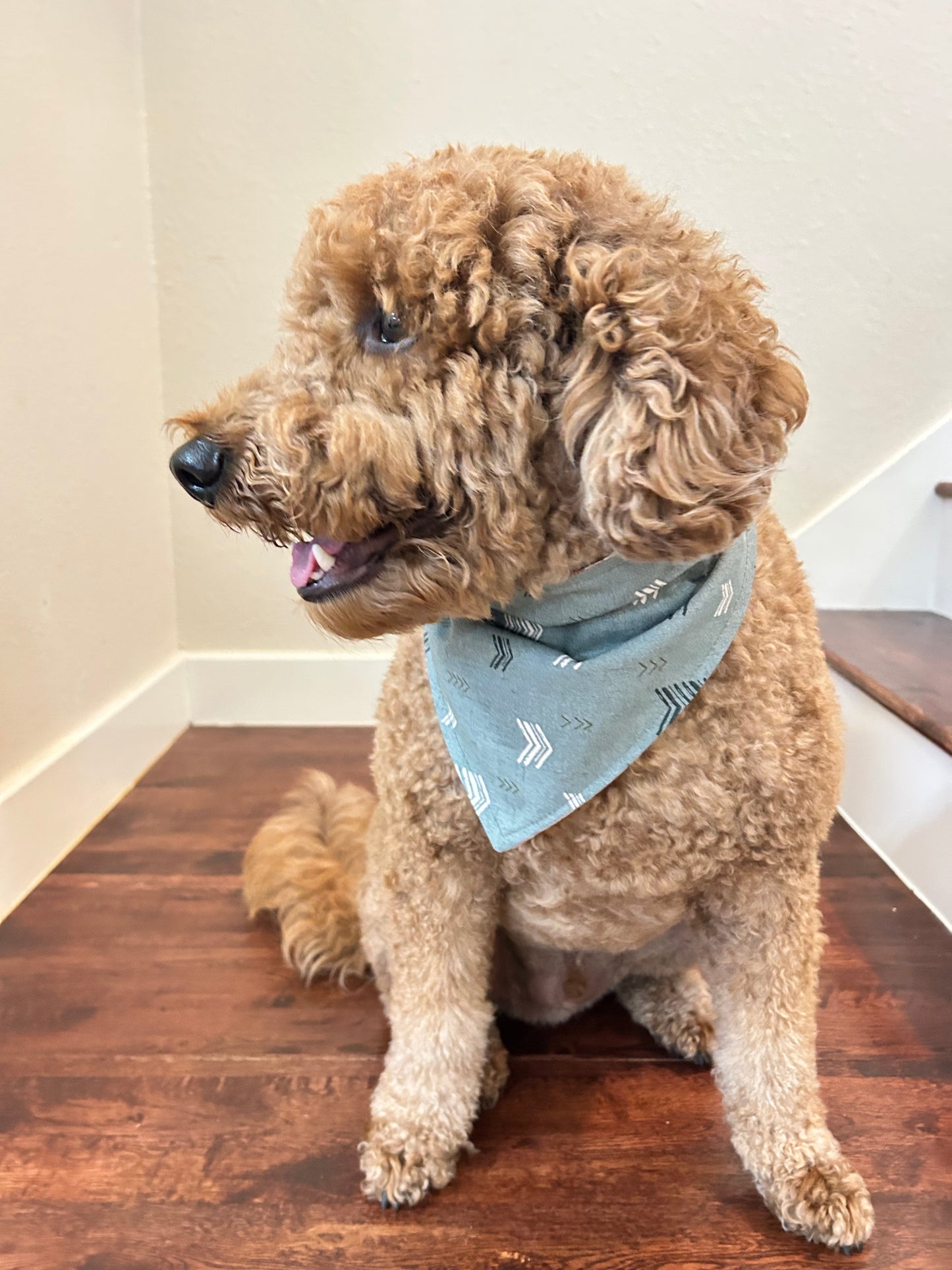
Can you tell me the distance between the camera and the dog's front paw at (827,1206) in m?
0.85

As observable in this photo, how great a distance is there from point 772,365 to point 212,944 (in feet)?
3.83

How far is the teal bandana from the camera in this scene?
78cm

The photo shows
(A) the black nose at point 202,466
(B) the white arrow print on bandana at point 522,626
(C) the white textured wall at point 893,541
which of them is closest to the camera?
(A) the black nose at point 202,466

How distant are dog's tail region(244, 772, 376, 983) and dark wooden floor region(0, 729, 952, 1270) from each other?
0.17 feet

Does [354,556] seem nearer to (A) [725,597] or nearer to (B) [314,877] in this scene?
(A) [725,597]

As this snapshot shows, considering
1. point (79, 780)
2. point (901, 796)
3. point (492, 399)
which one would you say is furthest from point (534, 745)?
point (79, 780)

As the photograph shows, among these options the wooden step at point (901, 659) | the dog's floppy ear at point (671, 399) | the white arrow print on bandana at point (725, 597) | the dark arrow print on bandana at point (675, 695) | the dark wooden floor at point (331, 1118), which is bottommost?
the dark wooden floor at point (331, 1118)

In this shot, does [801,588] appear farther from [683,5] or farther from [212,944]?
[683,5]

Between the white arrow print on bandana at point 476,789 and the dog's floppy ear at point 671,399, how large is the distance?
0.29m

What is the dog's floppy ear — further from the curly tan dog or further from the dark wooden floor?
the dark wooden floor

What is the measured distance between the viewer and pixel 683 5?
1.63 m

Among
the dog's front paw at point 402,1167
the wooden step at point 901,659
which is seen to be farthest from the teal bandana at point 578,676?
the wooden step at point 901,659

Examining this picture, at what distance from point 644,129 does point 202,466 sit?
144cm

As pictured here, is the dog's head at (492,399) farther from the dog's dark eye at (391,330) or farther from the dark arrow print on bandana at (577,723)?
the dark arrow print on bandana at (577,723)
